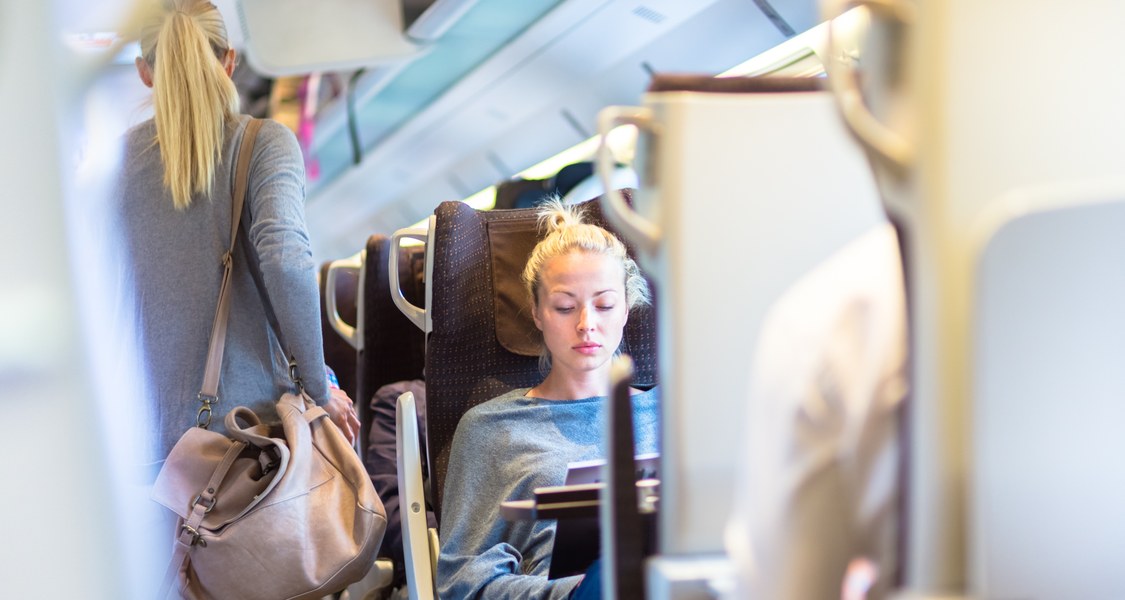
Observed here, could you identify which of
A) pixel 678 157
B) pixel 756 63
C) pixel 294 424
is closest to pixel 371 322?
pixel 294 424

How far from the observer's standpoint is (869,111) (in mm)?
948

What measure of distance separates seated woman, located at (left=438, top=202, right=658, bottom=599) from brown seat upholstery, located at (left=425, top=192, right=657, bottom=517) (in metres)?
0.06

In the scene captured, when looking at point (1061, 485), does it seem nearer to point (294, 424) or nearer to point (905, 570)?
point (905, 570)

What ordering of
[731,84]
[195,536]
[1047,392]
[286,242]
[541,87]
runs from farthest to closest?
[541,87], [286,242], [195,536], [731,84], [1047,392]

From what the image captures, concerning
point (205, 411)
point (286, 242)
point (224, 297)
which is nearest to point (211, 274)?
point (224, 297)

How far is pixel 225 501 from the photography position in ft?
7.86

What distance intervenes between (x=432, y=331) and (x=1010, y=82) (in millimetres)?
2026

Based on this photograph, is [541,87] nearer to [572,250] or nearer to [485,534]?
[572,250]

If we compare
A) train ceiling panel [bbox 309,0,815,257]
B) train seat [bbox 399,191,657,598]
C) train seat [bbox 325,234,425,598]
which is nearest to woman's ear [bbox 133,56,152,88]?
train seat [bbox 399,191,657,598]

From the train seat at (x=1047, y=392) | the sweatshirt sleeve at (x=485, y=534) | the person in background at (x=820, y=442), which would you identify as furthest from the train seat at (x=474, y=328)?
the train seat at (x=1047, y=392)

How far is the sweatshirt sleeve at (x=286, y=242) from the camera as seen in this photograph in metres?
2.46

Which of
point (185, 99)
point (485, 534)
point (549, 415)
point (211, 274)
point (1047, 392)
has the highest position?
point (185, 99)

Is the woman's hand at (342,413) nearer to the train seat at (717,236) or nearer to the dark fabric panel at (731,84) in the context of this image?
the dark fabric panel at (731,84)

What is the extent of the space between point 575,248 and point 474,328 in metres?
0.34
